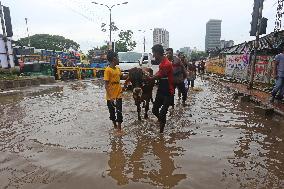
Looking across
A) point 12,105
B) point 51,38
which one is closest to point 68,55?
point 12,105

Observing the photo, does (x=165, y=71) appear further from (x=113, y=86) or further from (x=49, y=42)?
(x=49, y=42)

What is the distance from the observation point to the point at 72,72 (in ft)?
80.0

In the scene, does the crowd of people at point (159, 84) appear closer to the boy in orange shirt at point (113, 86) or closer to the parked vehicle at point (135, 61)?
the boy in orange shirt at point (113, 86)

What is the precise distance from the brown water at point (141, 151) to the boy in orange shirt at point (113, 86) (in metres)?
0.52

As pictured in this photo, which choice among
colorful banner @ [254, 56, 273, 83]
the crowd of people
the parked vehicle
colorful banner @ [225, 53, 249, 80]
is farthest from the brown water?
colorful banner @ [225, 53, 249, 80]

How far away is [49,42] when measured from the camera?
3000 inches

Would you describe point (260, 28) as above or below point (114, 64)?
above

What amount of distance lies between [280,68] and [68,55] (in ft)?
78.2

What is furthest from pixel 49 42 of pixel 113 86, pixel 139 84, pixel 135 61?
pixel 113 86

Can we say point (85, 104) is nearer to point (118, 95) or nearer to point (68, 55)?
point (118, 95)

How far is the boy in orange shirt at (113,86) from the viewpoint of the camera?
21.5 ft

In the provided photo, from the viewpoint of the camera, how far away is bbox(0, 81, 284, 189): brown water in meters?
4.21

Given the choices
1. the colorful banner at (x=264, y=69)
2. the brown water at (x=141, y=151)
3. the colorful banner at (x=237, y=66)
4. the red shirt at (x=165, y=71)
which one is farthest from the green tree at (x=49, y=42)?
the red shirt at (x=165, y=71)

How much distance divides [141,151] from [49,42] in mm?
75473
